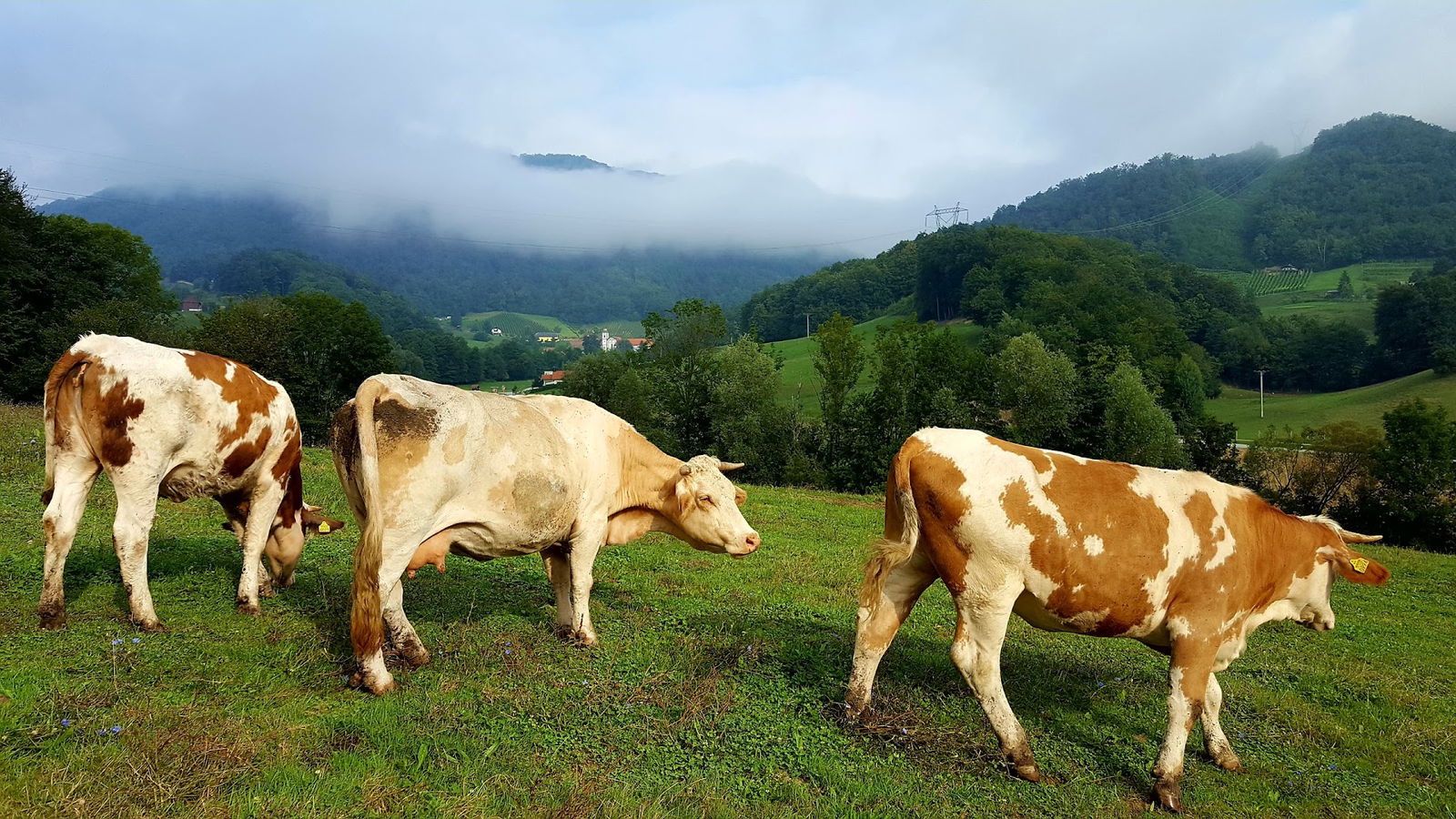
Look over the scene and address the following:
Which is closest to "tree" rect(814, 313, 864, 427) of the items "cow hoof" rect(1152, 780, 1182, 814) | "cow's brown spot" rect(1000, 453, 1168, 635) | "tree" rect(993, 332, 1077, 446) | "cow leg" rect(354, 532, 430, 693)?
"tree" rect(993, 332, 1077, 446)

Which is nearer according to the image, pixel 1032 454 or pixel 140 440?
pixel 1032 454

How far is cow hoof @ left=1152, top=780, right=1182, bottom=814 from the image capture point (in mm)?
5996

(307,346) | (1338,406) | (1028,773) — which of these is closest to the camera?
(1028,773)

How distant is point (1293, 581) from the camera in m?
7.29

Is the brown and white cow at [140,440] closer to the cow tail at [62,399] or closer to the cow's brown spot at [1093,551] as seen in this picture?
the cow tail at [62,399]

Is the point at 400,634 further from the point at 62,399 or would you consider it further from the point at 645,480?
A: the point at 62,399

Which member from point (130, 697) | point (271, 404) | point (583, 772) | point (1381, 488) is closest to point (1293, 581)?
point (583, 772)

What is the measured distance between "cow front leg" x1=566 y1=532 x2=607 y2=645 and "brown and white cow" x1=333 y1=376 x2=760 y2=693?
0.01 metres

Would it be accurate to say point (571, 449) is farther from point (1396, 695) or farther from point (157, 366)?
point (1396, 695)

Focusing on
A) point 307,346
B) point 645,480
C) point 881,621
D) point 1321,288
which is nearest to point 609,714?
point 881,621

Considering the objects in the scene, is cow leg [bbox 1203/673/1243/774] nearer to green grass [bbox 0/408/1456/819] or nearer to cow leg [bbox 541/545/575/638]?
green grass [bbox 0/408/1456/819]

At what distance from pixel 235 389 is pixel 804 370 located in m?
88.7

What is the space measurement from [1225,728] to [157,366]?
10649 mm

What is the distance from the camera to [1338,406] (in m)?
81.3
